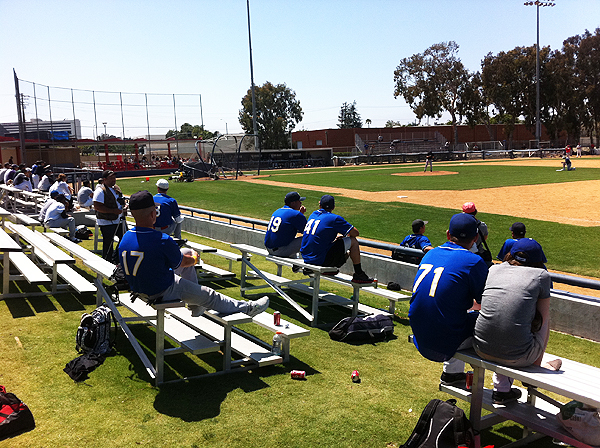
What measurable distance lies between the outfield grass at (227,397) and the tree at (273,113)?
251ft

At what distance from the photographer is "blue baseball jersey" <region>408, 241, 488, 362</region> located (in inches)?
146

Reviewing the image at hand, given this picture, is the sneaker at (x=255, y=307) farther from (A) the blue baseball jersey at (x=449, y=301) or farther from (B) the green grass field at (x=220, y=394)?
(A) the blue baseball jersey at (x=449, y=301)

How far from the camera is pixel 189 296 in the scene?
15.7 ft

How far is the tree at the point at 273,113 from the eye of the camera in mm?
80125

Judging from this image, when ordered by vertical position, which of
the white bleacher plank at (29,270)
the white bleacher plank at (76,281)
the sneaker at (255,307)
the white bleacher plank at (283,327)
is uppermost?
the white bleacher plank at (29,270)

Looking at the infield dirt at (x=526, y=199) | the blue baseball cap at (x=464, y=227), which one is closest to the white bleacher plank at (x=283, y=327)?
the blue baseball cap at (x=464, y=227)

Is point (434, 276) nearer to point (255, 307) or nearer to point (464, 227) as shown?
point (464, 227)

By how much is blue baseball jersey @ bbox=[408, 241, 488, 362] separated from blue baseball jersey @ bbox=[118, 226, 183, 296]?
2.21 metres

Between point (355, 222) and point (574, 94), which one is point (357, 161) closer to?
point (574, 94)

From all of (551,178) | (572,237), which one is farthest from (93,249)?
(551,178)

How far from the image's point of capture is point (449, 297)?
3.72m

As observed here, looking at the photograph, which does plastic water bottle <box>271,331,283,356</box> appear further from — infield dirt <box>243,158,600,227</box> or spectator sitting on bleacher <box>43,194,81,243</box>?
infield dirt <box>243,158,600,227</box>

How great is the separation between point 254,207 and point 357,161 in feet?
127

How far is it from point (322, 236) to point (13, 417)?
393cm
